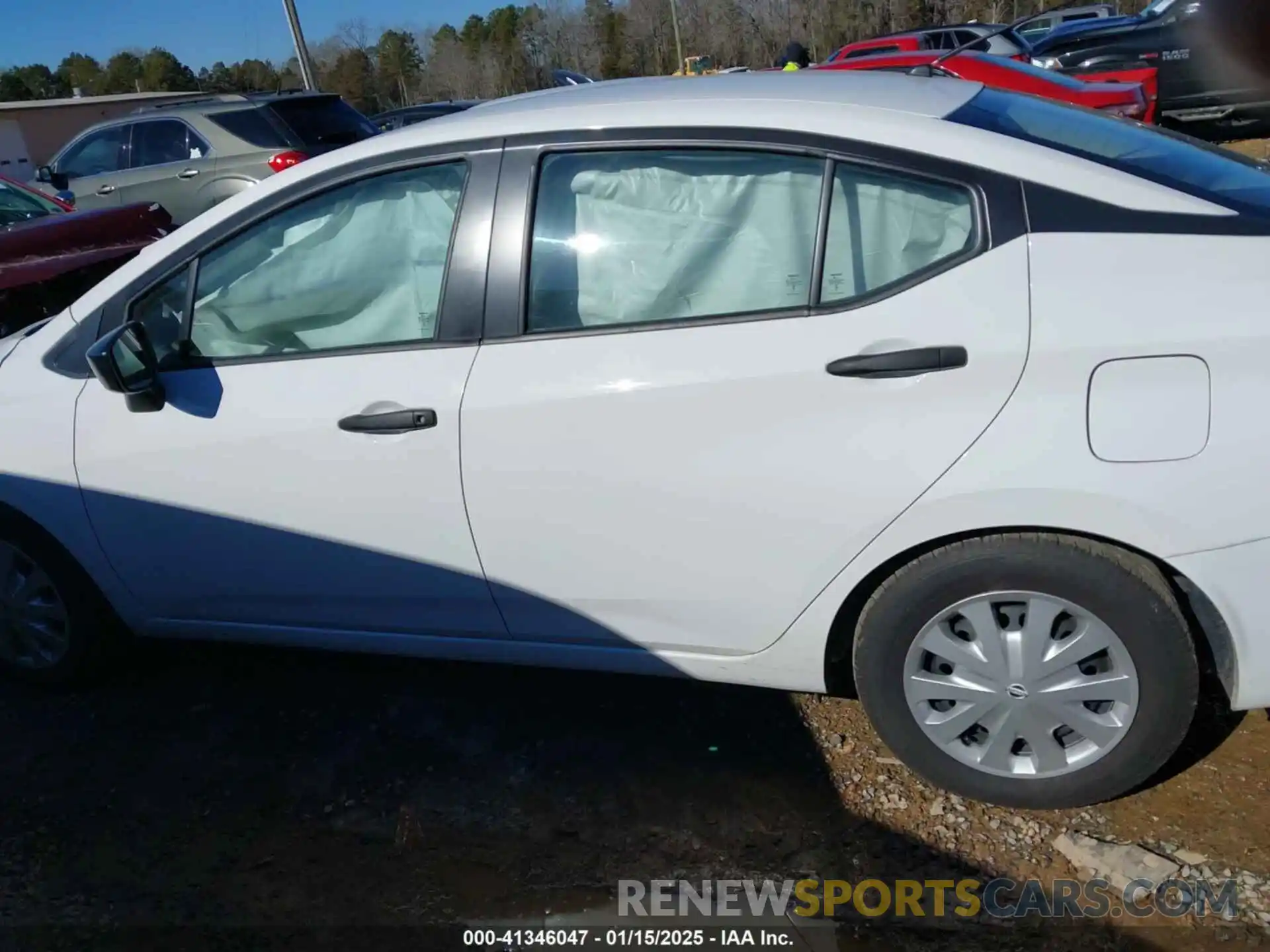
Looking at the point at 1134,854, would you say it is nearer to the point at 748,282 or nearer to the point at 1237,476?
the point at 1237,476

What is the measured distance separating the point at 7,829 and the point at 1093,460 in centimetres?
293

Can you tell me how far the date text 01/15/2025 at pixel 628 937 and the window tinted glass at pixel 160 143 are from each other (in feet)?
34.4

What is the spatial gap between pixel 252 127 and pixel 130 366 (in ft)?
28.7

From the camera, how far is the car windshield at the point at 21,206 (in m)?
6.98

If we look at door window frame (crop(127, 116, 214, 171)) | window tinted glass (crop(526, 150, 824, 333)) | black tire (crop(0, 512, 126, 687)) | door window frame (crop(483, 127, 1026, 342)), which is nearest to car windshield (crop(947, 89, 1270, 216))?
door window frame (crop(483, 127, 1026, 342))

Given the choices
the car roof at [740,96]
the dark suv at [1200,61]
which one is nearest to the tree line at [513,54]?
the dark suv at [1200,61]

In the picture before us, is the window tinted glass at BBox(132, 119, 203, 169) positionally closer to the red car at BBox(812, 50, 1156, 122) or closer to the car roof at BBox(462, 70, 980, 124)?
the red car at BBox(812, 50, 1156, 122)

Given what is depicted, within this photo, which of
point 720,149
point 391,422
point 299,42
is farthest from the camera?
point 299,42

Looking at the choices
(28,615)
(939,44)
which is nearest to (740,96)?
(28,615)

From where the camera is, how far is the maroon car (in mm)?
5750

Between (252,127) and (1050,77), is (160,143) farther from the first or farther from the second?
(1050,77)

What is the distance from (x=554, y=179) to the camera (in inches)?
106

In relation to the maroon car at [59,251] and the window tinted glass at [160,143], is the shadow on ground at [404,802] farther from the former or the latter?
the window tinted glass at [160,143]

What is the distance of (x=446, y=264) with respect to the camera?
275 centimetres
